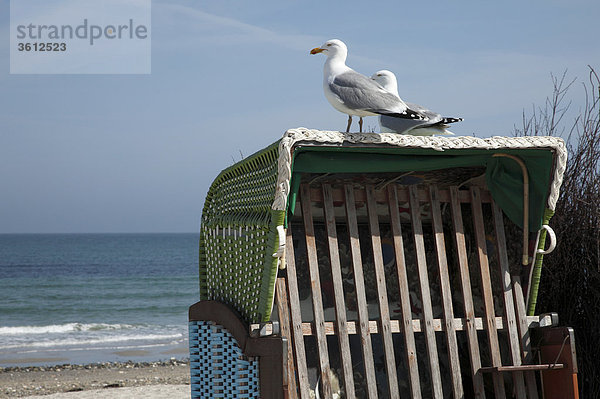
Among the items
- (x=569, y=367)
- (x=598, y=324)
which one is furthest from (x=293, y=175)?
(x=598, y=324)

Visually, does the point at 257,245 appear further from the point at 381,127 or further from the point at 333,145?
the point at 381,127

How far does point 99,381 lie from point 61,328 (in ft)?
23.2

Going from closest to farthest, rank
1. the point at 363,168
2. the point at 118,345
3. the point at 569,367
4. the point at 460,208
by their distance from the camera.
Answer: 1. the point at 363,168
2. the point at 569,367
3. the point at 460,208
4. the point at 118,345

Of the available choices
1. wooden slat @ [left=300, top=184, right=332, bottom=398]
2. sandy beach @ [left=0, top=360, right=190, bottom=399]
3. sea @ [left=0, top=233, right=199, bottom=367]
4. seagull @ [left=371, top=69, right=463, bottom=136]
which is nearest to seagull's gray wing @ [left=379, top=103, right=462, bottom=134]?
seagull @ [left=371, top=69, right=463, bottom=136]

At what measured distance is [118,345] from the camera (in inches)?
516

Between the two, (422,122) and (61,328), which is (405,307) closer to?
(422,122)

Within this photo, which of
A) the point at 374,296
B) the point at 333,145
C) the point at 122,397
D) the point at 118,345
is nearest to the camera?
the point at 333,145

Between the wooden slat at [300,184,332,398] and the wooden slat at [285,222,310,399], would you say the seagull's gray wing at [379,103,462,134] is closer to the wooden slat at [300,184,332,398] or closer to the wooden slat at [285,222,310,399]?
the wooden slat at [300,184,332,398]

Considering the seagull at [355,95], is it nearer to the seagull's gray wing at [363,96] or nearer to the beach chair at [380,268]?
the seagull's gray wing at [363,96]

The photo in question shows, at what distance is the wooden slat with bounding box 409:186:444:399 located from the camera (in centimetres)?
329

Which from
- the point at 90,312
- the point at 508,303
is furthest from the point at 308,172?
the point at 90,312

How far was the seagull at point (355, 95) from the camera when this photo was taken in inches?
115

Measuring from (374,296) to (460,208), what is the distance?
70 centimetres

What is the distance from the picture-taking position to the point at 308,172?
3.01 meters
